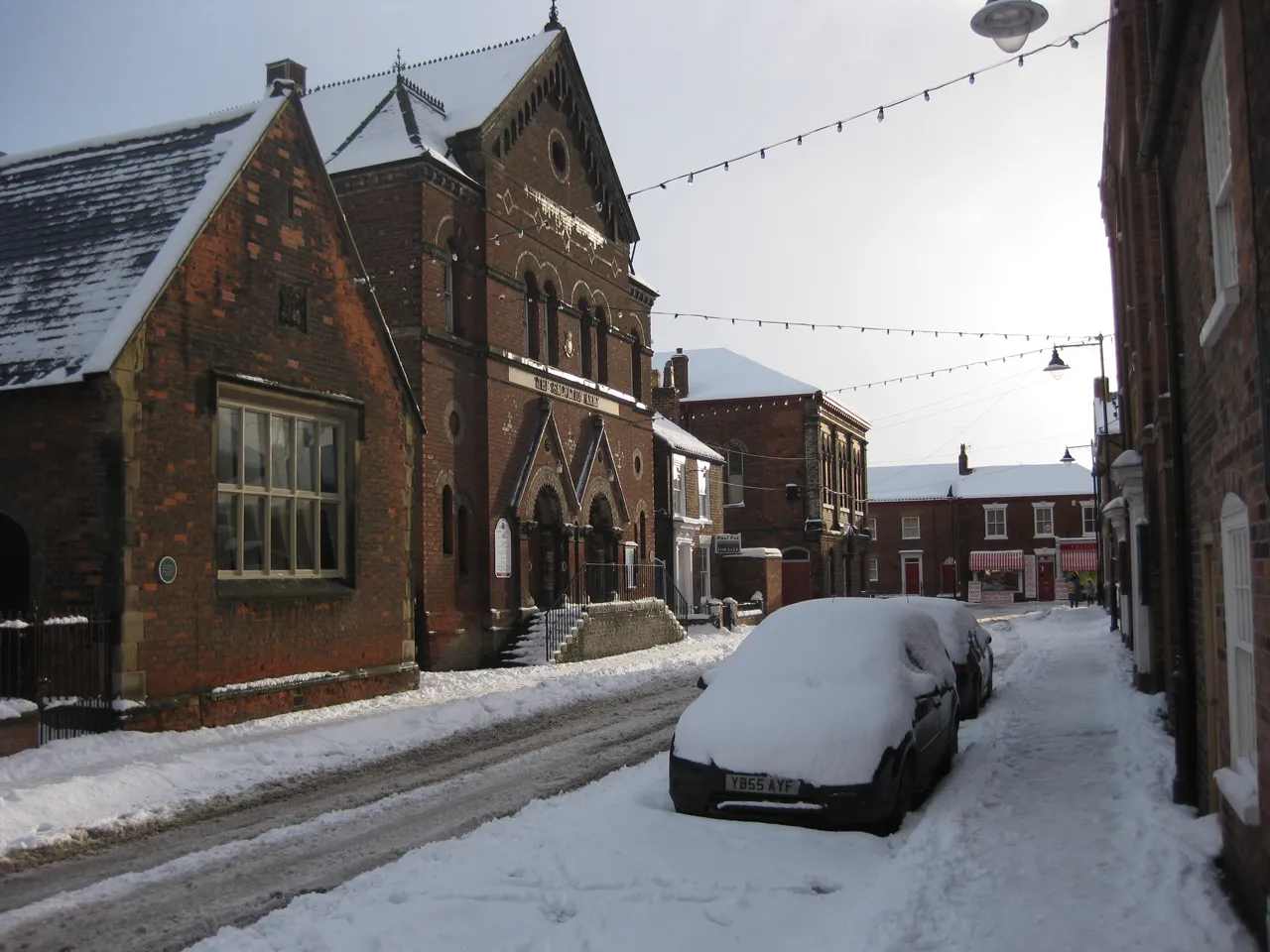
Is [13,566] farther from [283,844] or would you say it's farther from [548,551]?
[548,551]

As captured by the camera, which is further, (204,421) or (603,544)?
(603,544)

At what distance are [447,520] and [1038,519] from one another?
2084 inches

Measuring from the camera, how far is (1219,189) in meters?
6.41

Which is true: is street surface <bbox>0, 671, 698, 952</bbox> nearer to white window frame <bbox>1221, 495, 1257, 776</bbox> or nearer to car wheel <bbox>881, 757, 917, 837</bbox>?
car wheel <bbox>881, 757, 917, 837</bbox>

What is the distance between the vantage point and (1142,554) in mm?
14258

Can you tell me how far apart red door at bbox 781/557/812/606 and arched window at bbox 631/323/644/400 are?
1651cm

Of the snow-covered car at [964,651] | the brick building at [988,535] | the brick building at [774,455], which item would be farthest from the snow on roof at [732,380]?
the snow-covered car at [964,651]

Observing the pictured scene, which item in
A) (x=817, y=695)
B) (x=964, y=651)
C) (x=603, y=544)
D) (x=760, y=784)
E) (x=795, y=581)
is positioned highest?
(x=603, y=544)

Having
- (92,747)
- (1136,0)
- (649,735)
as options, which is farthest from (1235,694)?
(92,747)

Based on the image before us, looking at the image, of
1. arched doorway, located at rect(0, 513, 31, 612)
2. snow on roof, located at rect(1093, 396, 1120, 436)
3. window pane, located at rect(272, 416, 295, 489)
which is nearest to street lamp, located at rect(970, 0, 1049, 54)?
window pane, located at rect(272, 416, 295, 489)

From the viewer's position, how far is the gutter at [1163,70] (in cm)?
667

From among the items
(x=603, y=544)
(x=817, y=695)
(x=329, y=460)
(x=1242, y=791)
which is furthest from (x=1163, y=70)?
(x=603, y=544)

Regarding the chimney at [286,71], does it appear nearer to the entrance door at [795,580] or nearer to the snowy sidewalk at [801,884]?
the snowy sidewalk at [801,884]

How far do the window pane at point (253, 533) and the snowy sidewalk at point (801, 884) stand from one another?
6837 millimetres
